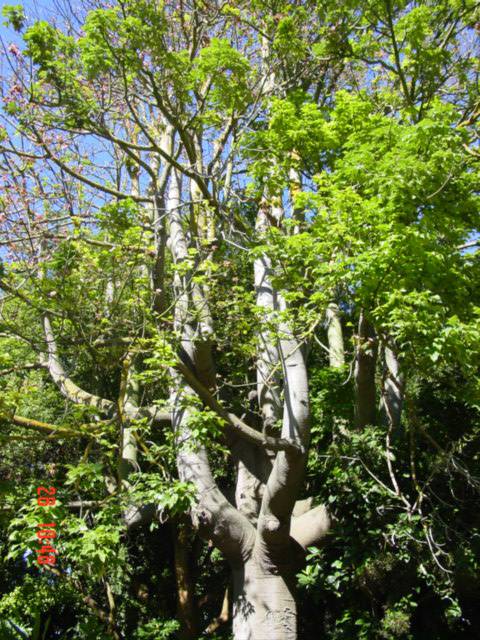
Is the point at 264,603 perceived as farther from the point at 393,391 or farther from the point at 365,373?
the point at 393,391

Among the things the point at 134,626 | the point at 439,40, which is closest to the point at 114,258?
the point at 439,40

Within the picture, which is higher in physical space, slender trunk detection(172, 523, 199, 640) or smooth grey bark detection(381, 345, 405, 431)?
smooth grey bark detection(381, 345, 405, 431)

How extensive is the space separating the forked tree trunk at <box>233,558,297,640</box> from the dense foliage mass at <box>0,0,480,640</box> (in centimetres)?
3

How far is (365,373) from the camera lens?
5855mm

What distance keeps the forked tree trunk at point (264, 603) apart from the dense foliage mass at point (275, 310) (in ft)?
0.09

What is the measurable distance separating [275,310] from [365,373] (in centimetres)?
120

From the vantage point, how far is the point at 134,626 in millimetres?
9406

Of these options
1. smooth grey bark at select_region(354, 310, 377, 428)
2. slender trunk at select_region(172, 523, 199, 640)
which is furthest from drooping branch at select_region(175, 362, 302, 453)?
slender trunk at select_region(172, 523, 199, 640)

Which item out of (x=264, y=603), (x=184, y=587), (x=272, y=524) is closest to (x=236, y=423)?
(x=272, y=524)

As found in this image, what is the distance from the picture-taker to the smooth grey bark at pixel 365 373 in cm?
565

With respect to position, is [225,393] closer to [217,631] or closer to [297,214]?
[297,214]

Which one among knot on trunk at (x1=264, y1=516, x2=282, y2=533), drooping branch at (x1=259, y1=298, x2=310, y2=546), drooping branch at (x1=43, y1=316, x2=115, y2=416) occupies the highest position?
drooping branch at (x1=43, y1=316, x2=115, y2=416)

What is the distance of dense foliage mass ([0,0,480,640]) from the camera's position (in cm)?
498

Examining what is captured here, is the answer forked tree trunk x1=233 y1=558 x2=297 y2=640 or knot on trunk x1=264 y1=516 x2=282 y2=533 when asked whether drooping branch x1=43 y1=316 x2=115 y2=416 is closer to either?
knot on trunk x1=264 y1=516 x2=282 y2=533
